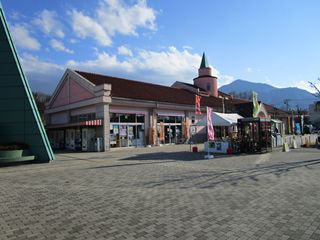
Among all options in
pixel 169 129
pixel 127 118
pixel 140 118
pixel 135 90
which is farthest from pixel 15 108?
pixel 169 129

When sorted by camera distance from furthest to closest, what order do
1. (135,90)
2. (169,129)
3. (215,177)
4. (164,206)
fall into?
(169,129) → (135,90) → (215,177) → (164,206)

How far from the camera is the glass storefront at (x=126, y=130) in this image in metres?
25.7

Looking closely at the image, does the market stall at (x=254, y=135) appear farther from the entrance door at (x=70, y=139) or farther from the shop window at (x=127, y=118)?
the entrance door at (x=70, y=139)

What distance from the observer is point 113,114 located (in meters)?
25.8

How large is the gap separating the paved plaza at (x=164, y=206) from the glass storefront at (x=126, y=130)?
1510cm

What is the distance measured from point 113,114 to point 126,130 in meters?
2.09

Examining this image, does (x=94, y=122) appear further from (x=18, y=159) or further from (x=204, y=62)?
(x=204, y=62)

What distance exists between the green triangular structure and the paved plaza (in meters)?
5.27

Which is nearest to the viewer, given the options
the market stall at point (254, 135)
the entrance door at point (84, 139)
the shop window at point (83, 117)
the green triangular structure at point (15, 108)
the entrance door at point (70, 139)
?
the green triangular structure at point (15, 108)

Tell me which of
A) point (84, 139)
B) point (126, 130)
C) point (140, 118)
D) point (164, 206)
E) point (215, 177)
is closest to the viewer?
point (164, 206)

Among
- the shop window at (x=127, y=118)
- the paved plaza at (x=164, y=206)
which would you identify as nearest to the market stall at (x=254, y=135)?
the paved plaza at (x=164, y=206)

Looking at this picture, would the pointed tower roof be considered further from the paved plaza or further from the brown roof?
the paved plaza

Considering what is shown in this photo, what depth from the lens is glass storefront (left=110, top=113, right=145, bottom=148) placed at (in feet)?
84.3

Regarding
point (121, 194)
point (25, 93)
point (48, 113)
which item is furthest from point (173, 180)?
point (48, 113)
